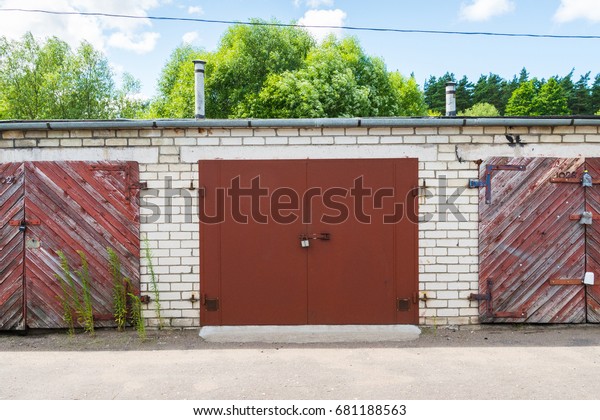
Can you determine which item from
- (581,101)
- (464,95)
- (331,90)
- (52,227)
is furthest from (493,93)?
(52,227)

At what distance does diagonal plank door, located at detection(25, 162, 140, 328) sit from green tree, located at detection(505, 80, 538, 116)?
2010 inches

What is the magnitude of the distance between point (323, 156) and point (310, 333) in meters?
2.09

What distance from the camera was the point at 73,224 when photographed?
622 cm

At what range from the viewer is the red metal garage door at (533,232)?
247 inches

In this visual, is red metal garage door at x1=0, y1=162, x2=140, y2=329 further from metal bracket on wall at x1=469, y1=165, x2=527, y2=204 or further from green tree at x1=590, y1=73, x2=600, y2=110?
green tree at x1=590, y1=73, x2=600, y2=110

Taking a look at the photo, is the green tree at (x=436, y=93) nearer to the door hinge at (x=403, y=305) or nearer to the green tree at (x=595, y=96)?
the green tree at (x=595, y=96)

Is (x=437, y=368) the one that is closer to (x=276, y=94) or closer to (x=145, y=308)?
(x=145, y=308)

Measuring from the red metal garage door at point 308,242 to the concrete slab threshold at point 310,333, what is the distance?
0.31 ft

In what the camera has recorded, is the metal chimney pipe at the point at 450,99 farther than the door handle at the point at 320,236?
Yes

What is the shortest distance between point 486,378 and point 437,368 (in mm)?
464

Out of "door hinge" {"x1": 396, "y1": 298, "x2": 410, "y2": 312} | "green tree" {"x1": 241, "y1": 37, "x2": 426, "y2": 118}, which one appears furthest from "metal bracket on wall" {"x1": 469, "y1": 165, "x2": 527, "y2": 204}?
"green tree" {"x1": 241, "y1": 37, "x2": 426, "y2": 118}

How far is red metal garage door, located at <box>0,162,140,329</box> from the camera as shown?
244 inches

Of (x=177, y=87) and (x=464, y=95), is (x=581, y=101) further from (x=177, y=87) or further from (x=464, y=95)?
(x=177, y=87)

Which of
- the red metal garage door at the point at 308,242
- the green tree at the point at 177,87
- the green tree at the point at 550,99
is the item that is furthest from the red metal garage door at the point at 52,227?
the green tree at the point at 550,99
